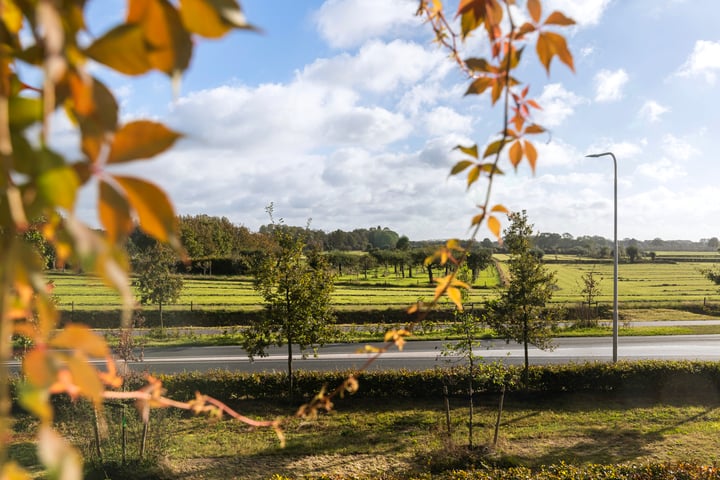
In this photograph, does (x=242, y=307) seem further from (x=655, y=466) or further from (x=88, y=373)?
(x=88, y=373)

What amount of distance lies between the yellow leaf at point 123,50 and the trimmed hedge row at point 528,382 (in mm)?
11885

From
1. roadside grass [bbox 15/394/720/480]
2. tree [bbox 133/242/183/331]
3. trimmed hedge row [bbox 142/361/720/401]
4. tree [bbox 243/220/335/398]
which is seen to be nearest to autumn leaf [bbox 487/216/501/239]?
roadside grass [bbox 15/394/720/480]

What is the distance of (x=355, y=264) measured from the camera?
5525cm

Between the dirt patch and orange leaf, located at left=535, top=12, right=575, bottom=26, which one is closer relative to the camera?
orange leaf, located at left=535, top=12, right=575, bottom=26

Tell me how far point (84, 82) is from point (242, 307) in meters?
29.2

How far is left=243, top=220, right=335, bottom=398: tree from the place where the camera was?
11914 mm

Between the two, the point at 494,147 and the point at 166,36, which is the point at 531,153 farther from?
the point at 166,36

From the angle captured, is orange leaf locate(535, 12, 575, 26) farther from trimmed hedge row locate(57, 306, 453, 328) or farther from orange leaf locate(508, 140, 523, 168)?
trimmed hedge row locate(57, 306, 453, 328)

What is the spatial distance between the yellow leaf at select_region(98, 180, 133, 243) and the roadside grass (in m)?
7.34

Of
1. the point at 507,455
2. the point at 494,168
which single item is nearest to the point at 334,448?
the point at 507,455

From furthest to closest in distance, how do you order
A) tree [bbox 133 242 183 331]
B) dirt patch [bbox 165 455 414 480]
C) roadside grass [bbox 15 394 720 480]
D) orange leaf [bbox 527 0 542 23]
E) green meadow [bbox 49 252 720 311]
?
green meadow [bbox 49 252 720 311] → tree [bbox 133 242 183 331] → roadside grass [bbox 15 394 720 480] → dirt patch [bbox 165 455 414 480] → orange leaf [bbox 527 0 542 23]

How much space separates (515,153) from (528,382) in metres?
12.6

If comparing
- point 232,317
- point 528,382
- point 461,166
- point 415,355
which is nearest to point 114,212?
point 461,166

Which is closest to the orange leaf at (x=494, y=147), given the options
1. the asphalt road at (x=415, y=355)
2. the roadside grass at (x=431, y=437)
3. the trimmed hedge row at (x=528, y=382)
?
the roadside grass at (x=431, y=437)
